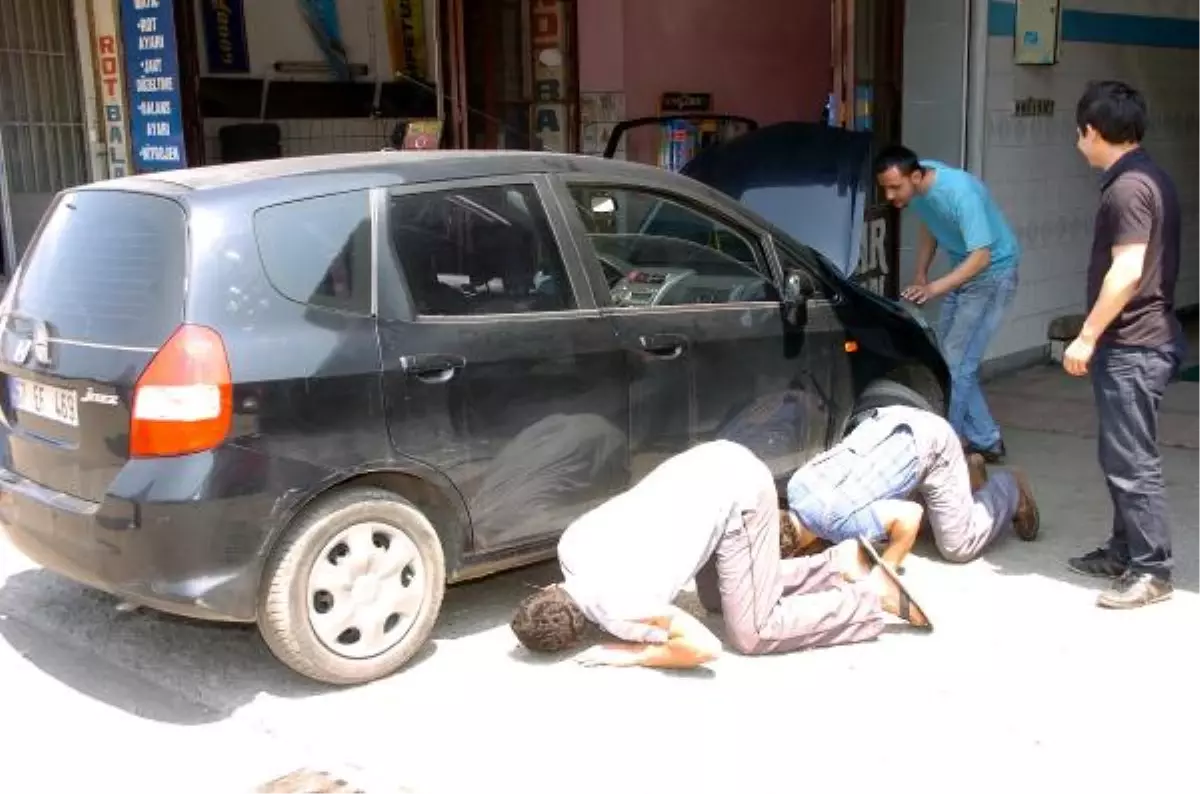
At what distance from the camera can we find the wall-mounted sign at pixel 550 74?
9359mm

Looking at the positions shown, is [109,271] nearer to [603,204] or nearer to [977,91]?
[603,204]

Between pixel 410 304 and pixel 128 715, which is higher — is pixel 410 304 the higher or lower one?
the higher one

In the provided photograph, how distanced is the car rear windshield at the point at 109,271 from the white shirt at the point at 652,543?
146 centimetres

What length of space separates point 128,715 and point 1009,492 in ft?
11.5

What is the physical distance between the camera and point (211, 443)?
3701 mm

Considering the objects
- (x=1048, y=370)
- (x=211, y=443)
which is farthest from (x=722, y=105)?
(x=211, y=443)

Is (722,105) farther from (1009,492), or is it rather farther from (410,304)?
(410,304)

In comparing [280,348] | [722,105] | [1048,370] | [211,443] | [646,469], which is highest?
[722,105]

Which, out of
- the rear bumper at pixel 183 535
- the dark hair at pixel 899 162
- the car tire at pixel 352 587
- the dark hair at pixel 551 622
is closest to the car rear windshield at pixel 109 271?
the rear bumper at pixel 183 535

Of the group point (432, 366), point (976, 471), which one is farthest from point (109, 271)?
point (976, 471)

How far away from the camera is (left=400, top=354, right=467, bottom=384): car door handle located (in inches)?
159

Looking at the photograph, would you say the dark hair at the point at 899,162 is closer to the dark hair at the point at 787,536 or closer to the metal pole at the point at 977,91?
the dark hair at the point at 787,536

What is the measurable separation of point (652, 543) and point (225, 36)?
706 centimetres

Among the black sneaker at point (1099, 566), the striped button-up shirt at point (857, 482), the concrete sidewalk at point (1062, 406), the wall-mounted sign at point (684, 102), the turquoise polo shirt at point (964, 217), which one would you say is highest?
Answer: the wall-mounted sign at point (684, 102)
